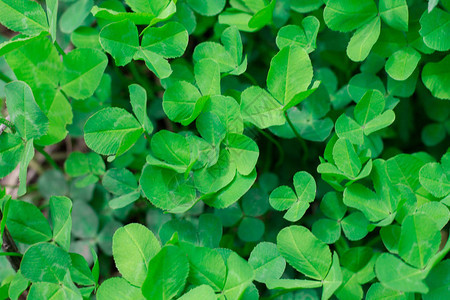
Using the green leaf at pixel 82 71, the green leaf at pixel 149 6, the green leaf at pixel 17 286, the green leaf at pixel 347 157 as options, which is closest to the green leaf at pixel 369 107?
the green leaf at pixel 347 157

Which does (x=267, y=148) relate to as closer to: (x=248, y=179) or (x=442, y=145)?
(x=248, y=179)

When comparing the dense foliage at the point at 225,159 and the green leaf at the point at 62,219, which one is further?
A: the green leaf at the point at 62,219

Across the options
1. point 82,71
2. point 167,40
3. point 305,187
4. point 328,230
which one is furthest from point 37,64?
point 328,230

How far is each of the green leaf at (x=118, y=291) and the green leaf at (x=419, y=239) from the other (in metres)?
0.60

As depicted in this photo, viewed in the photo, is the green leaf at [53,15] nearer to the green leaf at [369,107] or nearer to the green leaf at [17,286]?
the green leaf at [17,286]

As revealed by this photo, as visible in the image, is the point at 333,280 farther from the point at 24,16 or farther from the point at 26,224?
the point at 24,16

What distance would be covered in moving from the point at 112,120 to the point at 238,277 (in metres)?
0.50

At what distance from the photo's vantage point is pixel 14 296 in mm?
1172

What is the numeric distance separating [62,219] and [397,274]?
2.67 feet

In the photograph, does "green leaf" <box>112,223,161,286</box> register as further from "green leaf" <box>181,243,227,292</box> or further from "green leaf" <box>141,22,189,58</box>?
"green leaf" <box>141,22,189,58</box>

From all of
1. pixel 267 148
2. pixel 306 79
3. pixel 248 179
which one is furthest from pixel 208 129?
pixel 267 148

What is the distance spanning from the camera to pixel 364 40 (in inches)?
49.7

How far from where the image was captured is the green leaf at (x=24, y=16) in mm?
1241

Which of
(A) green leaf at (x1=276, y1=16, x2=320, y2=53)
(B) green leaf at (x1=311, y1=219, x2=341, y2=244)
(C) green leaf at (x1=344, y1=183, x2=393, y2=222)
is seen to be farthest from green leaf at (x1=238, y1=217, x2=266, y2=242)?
(A) green leaf at (x1=276, y1=16, x2=320, y2=53)
